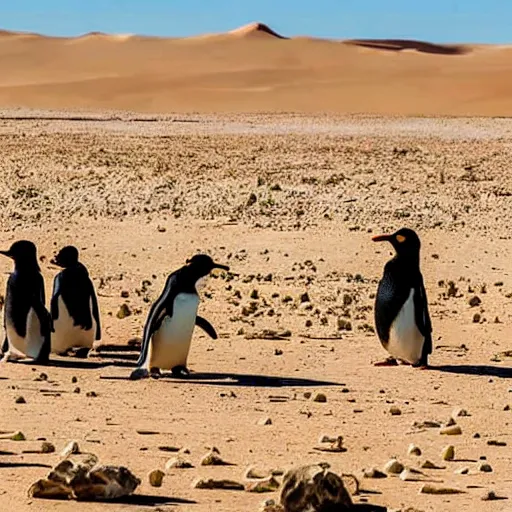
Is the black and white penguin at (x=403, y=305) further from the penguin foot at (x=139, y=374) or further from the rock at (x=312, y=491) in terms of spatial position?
the rock at (x=312, y=491)

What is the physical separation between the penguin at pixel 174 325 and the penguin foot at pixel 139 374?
0.02 meters

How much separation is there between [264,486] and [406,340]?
5.05 meters

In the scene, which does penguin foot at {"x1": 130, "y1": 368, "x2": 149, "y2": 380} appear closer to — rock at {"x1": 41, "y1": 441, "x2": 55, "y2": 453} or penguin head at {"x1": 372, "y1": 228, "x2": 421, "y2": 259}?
penguin head at {"x1": 372, "y1": 228, "x2": 421, "y2": 259}

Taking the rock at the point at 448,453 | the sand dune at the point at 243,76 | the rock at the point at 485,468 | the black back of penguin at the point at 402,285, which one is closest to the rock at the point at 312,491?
the rock at the point at 485,468

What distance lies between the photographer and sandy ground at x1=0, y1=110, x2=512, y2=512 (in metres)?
9.08

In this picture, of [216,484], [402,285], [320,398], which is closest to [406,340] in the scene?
[402,285]

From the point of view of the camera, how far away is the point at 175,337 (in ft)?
39.8

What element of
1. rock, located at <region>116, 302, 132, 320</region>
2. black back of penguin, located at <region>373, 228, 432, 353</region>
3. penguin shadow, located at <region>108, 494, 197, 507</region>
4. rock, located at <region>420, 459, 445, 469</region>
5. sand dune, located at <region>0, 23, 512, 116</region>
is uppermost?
sand dune, located at <region>0, 23, 512, 116</region>

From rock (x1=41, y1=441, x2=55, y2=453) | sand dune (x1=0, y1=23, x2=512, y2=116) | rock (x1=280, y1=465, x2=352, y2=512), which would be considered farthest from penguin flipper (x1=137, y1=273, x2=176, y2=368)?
sand dune (x1=0, y1=23, x2=512, y2=116)

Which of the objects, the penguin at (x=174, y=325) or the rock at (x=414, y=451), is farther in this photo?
the penguin at (x=174, y=325)

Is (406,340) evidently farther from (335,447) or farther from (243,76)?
(243,76)

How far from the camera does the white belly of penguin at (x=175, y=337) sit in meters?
12.1

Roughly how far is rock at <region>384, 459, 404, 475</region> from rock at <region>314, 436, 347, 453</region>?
67 cm

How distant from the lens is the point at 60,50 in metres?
116
